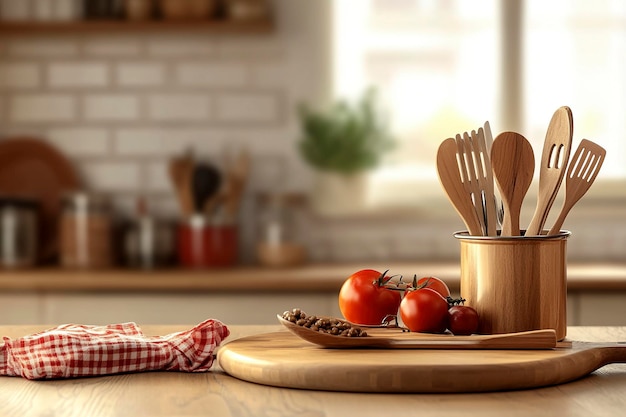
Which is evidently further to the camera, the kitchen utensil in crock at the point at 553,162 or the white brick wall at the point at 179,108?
the white brick wall at the point at 179,108

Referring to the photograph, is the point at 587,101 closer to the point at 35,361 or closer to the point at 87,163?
the point at 87,163

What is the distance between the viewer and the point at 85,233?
125 inches

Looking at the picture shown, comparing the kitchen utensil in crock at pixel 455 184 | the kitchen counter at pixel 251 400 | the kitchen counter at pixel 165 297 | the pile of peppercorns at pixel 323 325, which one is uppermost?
the kitchen utensil in crock at pixel 455 184

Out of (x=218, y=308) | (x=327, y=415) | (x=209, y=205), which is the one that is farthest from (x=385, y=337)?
(x=209, y=205)

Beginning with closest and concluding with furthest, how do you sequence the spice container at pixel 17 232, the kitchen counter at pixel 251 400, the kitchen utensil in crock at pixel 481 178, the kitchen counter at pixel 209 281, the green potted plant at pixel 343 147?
the kitchen counter at pixel 251 400 < the kitchen utensil in crock at pixel 481 178 < the kitchen counter at pixel 209 281 < the spice container at pixel 17 232 < the green potted plant at pixel 343 147

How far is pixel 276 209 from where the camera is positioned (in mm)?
3268

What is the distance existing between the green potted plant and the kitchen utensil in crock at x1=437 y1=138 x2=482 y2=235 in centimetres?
197

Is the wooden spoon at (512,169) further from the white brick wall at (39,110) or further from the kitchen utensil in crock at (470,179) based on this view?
the white brick wall at (39,110)

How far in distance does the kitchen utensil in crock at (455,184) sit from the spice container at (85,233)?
2.06 meters

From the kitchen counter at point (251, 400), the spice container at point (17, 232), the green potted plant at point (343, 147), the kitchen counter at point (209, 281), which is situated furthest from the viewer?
the green potted plant at point (343, 147)

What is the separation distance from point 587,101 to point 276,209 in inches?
48.1

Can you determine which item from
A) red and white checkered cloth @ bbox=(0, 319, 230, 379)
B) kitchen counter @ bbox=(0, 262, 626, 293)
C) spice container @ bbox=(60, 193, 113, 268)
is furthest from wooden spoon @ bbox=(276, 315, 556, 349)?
spice container @ bbox=(60, 193, 113, 268)

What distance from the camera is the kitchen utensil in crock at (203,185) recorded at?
10.5 feet

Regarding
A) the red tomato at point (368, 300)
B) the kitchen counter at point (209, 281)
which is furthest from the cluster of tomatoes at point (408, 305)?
the kitchen counter at point (209, 281)
